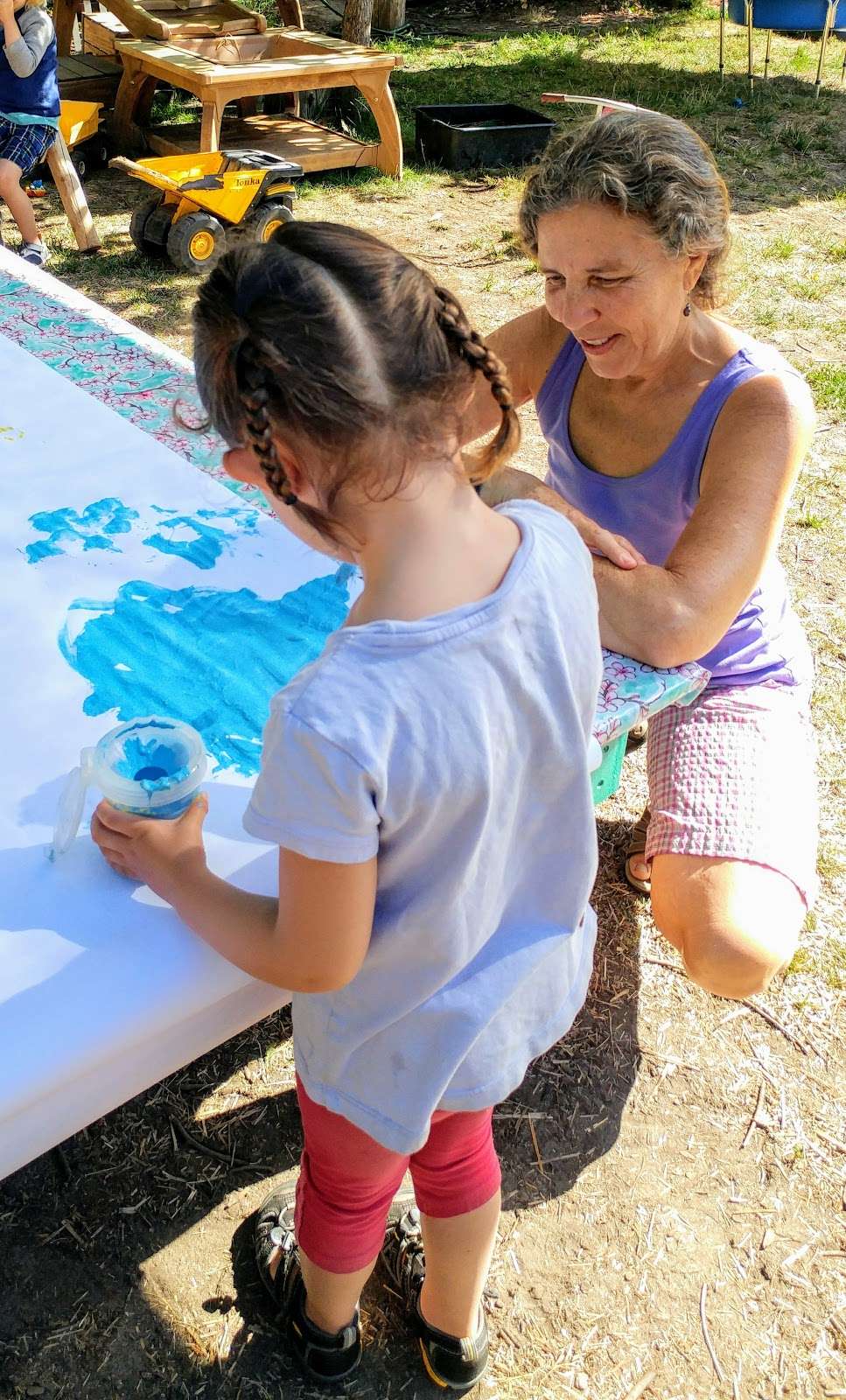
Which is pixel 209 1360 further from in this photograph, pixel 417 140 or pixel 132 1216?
pixel 417 140

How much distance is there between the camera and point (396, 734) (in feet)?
3.00

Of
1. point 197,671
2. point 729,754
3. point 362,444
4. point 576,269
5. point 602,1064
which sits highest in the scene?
point 362,444

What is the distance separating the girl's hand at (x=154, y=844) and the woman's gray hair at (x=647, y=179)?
1153mm

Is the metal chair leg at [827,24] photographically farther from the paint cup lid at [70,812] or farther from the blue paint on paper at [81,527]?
the paint cup lid at [70,812]

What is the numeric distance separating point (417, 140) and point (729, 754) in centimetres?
605

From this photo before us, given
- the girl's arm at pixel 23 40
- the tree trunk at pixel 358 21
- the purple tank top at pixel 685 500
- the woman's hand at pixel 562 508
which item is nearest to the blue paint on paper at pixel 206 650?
the woman's hand at pixel 562 508

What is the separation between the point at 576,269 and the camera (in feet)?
6.08

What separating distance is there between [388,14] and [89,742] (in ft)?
31.0

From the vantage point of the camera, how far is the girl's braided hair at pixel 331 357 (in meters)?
0.89

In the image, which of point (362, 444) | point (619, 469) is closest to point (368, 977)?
point (362, 444)

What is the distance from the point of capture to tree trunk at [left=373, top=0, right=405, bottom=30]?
9078 millimetres

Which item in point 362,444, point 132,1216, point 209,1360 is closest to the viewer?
point 362,444

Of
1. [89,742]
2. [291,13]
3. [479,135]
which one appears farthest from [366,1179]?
[291,13]

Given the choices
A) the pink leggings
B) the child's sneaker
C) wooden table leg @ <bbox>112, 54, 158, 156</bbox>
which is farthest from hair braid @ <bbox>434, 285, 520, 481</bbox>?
wooden table leg @ <bbox>112, 54, 158, 156</bbox>
